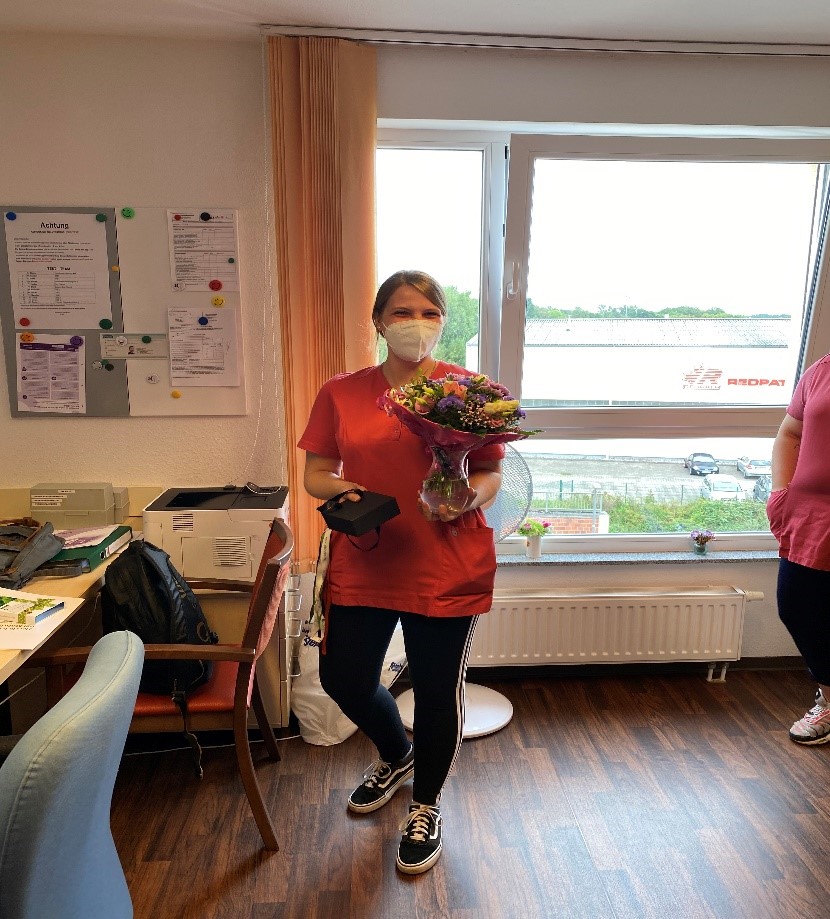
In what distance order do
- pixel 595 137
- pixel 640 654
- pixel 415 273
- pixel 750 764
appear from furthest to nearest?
pixel 640 654, pixel 595 137, pixel 750 764, pixel 415 273

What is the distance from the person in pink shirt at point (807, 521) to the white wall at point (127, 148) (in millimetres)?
1834

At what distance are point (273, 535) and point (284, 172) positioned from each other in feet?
4.09

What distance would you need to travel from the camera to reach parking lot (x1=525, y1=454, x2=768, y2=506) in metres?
2.90

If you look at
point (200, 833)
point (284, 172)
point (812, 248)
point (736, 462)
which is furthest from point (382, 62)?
point (200, 833)

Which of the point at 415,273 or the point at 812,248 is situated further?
the point at 812,248

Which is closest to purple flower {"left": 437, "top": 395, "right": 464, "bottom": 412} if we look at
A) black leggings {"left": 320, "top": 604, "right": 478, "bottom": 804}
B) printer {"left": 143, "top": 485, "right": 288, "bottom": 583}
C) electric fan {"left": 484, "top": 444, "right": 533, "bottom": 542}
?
black leggings {"left": 320, "top": 604, "right": 478, "bottom": 804}

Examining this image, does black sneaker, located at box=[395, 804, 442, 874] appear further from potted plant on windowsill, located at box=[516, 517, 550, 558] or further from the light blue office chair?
potted plant on windowsill, located at box=[516, 517, 550, 558]

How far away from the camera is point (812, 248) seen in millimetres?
2768

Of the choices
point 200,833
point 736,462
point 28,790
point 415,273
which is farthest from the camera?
point 736,462

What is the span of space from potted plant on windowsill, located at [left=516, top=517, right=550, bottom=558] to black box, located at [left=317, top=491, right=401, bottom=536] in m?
1.25

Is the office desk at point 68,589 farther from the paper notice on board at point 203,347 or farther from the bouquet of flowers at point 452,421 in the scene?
the bouquet of flowers at point 452,421

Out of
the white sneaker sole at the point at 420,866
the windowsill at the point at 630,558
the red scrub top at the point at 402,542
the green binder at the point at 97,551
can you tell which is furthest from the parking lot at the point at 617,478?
the green binder at the point at 97,551

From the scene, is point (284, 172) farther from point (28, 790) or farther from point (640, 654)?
point (640, 654)

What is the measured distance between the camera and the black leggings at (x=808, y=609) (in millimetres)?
2232
